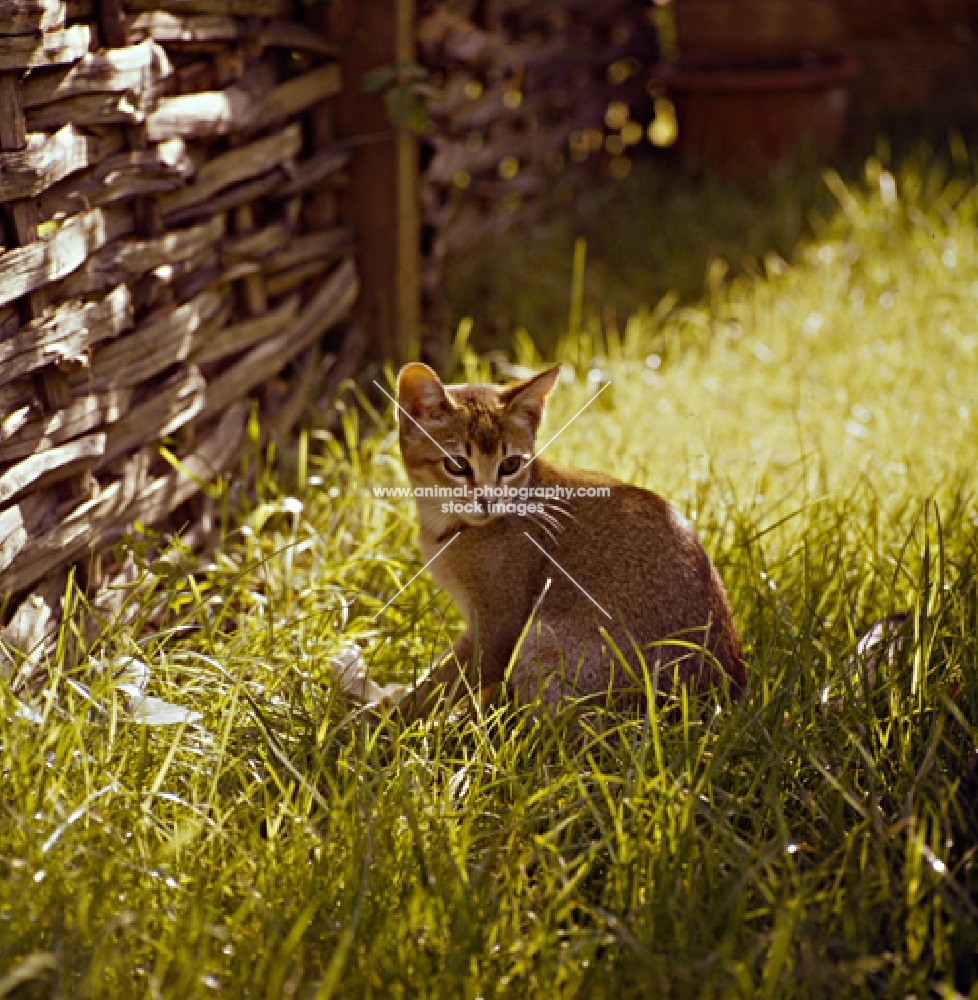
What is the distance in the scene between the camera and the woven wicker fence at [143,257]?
8.71 ft

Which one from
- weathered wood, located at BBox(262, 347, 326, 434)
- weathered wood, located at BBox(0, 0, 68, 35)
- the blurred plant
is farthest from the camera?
the blurred plant

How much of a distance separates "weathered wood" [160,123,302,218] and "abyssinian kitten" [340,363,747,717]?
1.08 metres

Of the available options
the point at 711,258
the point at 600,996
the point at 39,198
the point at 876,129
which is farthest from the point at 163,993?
the point at 876,129

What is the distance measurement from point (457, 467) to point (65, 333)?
971mm

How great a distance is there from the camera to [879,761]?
2.45 metres

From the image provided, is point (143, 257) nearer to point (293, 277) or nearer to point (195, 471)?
point (195, 471)

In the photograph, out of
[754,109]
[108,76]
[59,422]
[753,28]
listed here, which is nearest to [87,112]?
[108,76]

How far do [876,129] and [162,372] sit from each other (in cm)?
645

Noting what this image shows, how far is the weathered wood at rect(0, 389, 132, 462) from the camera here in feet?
8.67

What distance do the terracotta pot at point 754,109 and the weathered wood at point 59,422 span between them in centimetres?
549

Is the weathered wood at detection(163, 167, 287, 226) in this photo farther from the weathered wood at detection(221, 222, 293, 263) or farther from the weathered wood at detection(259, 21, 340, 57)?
the weathered wood at detection(259, 21, 340, 57)

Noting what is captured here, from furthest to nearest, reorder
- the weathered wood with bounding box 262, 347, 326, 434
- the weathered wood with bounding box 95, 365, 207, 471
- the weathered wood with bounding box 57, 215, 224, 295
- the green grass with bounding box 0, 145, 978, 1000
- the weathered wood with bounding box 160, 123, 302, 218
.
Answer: the weathered wood with bounding box 262, 347, 326, 434 < the weathered wood with bounding box 160, 123, 302, 218 < the weathered wood with bounding box 95, 365, 207, 471 < the weathered wood with bounding box 57, 215, 224, 295 < the green grass with bounding box 0, 145, 978, 1000

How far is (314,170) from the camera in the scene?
4297 mm

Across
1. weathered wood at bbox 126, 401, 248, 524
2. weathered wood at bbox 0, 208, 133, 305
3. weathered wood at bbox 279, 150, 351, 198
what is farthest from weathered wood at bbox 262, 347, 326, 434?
weathered wood at bbox 0, 208, 133, 305
